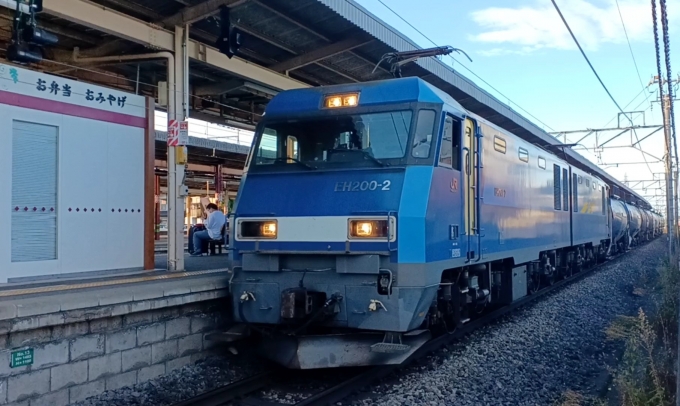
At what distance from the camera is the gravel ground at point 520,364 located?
7.01m

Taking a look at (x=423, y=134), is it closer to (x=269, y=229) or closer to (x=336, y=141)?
(x=336, y=141)

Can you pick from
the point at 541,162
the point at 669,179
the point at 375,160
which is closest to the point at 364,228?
the point at 375,160

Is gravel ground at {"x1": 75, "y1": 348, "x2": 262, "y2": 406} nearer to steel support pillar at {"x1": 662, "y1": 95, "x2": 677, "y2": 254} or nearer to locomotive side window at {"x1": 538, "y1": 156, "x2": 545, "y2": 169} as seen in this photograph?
locomotive side window at {"x1": 538, "y1": 156, "x2": 545, "y2": 169}

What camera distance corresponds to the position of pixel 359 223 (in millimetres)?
7082

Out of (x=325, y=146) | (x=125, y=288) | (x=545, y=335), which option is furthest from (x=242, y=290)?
(x=545, y=335)

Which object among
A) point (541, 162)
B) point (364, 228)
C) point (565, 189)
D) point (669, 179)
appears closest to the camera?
point (364, 228)

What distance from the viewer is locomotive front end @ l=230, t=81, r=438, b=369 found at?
6973mm

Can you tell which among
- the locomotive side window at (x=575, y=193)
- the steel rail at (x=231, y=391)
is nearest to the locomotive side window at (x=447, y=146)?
the steel rail at (x=231, y=391)

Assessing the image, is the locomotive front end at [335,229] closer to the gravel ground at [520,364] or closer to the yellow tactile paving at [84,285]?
the gravel ground at [520,364]

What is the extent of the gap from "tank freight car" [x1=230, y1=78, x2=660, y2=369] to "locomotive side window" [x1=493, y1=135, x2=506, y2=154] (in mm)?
550

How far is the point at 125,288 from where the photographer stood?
730cm

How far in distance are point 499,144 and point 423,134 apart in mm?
2914

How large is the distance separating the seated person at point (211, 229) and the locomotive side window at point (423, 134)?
8.51 metres

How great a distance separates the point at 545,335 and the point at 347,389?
4.41 metres
